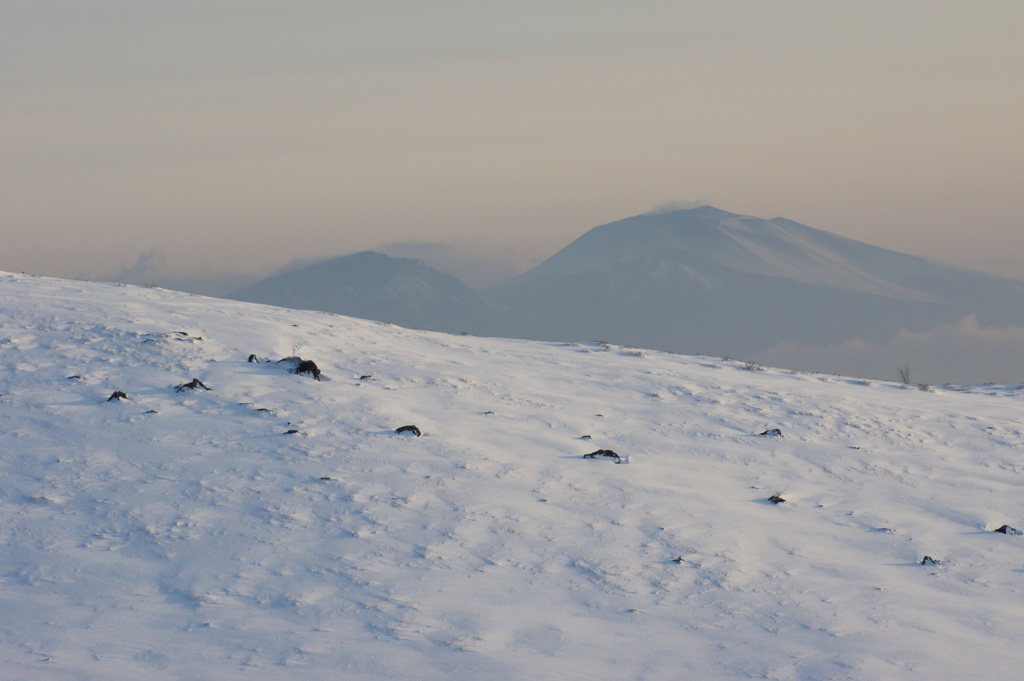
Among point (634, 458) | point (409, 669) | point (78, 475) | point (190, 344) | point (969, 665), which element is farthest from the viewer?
point (190, 344)

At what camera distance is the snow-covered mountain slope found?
31.4 ft

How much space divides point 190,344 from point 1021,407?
869 inches

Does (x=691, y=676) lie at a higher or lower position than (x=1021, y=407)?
lower

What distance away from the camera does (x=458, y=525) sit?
482 inches

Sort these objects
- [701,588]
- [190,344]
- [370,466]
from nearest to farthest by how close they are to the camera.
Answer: [701,588] < [370,466] < [190,344]

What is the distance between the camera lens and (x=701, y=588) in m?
11.2

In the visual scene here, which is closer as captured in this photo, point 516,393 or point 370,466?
point 370,466

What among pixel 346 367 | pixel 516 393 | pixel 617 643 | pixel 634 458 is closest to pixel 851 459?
pixel 634 458

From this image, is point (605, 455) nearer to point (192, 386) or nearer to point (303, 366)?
point (303, 366)

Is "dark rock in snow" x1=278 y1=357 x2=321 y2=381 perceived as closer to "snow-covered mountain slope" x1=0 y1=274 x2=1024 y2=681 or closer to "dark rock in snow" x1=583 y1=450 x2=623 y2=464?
"snow-covered mountain slope" x1=0 y1=274 x2=1024 y2=681

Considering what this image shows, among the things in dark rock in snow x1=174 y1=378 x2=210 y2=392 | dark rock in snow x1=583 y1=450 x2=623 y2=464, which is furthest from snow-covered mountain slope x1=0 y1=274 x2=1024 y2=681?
dark rock in snow x1=583 y1=450 x2=623 y2=464

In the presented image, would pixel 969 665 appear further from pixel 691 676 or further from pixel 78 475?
pixel 78 475

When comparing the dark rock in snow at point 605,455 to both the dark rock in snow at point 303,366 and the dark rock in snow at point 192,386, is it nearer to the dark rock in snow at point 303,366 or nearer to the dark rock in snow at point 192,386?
the dark rock in snow at point 303,366

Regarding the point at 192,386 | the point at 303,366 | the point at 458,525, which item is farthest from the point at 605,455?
the point at 192,386
